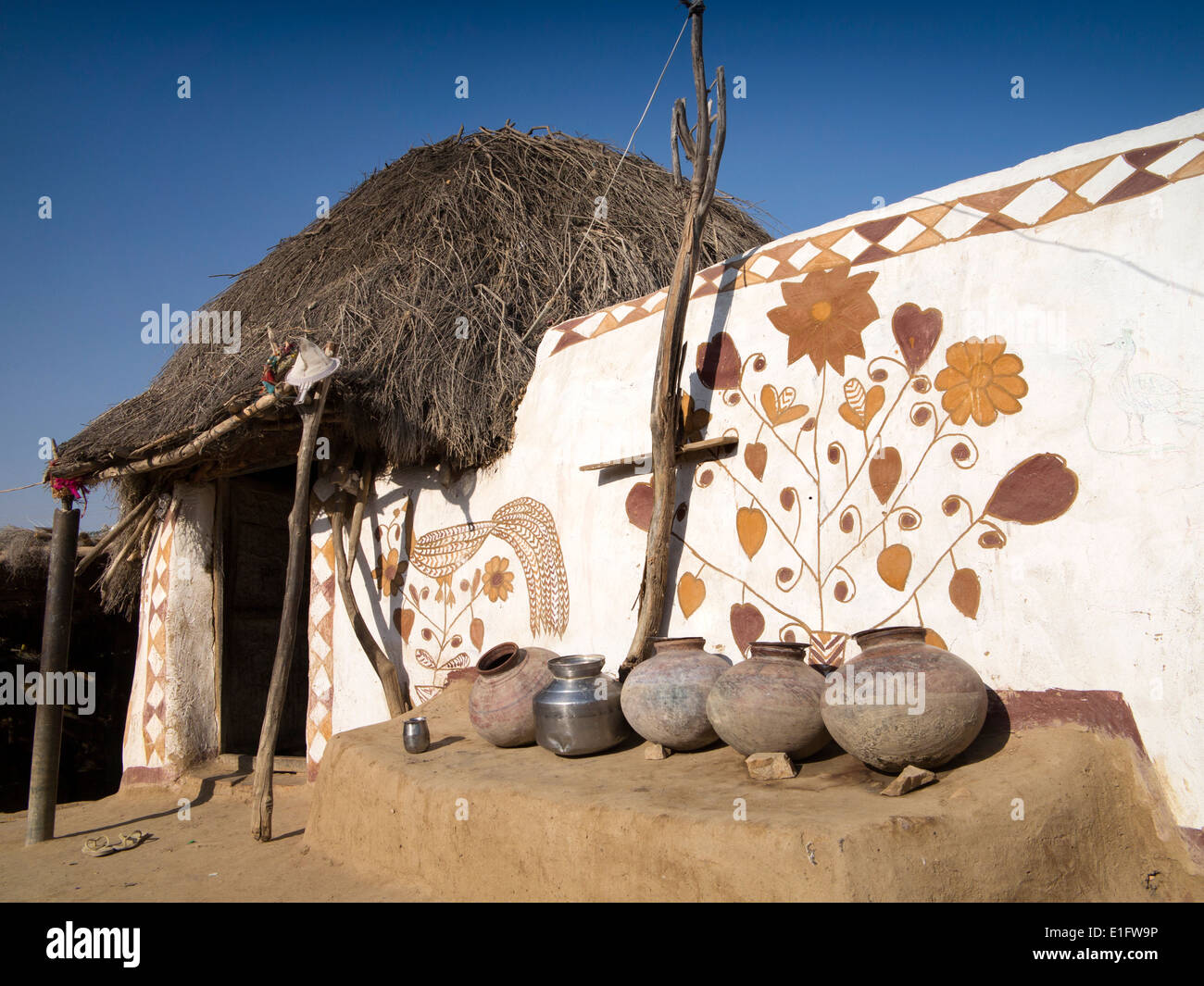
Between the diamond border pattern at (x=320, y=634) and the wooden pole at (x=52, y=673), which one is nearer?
the wooden pole at (x=52, y=673)

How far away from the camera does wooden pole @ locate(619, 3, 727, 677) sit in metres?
4.49

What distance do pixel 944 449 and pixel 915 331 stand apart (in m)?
0.57

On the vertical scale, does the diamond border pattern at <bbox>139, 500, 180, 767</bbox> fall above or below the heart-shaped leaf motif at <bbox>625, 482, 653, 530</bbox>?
below

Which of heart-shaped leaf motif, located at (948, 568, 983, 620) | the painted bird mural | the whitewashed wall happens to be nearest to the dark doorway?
the painted bird mural

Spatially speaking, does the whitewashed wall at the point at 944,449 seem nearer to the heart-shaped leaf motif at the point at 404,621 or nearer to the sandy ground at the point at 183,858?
the heart-shaped leaf motif at the point at 404,621

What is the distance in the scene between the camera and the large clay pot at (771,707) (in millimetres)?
3350

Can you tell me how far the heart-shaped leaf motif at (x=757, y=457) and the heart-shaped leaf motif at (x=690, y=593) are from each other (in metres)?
0.61

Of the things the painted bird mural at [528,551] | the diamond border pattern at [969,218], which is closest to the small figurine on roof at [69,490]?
the painted bird mural at [528,551]

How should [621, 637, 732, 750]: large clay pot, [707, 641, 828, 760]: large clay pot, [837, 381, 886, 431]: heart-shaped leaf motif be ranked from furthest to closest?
[837, 381, 886, 431]: heart-shaped leaf motif → [621, 637, 732, 750]: large clay pot → [707, 641, 828, 760]: large clay pot

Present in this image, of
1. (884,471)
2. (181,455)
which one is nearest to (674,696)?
(884,471)

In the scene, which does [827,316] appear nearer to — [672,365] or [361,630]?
[672,365]

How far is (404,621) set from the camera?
596cm

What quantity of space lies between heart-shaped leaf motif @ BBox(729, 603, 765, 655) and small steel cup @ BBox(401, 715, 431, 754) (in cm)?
160

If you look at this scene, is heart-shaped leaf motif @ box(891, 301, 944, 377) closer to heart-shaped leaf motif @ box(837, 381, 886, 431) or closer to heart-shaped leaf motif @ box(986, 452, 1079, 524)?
heart-shaped leaf motif @ box(837, 381, 886, 431)
